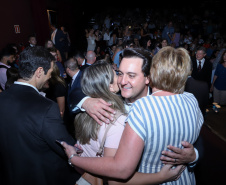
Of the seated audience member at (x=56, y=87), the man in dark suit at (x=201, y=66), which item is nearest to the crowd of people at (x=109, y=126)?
the seated audience member at (x=56, y=87)

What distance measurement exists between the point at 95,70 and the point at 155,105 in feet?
2.09

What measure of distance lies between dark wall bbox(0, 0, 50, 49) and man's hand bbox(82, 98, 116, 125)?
4892 millimetres

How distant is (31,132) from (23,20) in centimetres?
586

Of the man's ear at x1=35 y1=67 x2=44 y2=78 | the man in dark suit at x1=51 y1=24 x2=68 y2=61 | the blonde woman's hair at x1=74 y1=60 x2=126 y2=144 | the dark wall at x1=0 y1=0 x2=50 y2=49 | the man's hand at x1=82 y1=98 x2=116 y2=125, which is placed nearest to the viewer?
the man's hand at x1=82 y1=98 x2=116 y2=125

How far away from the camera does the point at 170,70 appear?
3.34 ft

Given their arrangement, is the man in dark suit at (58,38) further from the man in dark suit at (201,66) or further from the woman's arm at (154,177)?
the woman's arm at (154,177)

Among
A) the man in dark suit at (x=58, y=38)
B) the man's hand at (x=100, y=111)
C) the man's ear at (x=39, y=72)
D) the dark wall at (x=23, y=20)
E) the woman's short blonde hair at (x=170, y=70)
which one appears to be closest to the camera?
the woman's short blonde hair at (x=170, y=70)

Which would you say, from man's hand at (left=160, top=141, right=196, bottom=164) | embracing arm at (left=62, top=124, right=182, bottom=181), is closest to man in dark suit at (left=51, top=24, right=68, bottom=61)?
embracing arm at (left=62, top=124, right=182, bottom=181)

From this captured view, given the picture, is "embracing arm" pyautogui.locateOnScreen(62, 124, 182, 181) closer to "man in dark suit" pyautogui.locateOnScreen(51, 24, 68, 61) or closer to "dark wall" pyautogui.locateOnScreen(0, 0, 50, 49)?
"dark wall" pyautogui.locateOnScreen(0, 0, 50, 49)

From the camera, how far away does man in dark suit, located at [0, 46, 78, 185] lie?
1.24 meters

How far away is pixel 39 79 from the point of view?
4.90 ft

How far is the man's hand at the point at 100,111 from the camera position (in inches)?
47.4

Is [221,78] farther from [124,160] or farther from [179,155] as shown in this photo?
[124,160]

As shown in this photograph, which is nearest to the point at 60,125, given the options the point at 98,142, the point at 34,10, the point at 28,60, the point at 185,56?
the point at 98,142
